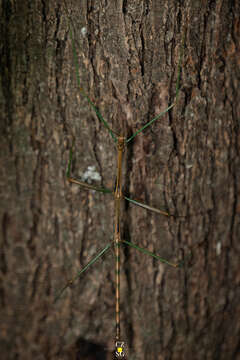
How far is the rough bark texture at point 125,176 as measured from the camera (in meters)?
1.64

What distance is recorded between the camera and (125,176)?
1.82 metres

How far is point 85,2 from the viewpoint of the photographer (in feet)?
5.26

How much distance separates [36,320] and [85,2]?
6.91ft

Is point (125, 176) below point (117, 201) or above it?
above

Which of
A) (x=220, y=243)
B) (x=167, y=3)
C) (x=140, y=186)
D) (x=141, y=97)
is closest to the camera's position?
(x=167, y=3)

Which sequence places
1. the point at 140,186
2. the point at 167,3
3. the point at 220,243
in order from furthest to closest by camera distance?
1. the point at 220,243
2. the point at 140,186
3. the point at 167,3

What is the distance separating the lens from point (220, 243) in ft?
6.39

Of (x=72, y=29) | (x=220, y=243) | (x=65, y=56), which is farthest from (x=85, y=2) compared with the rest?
(x=220, y=243)

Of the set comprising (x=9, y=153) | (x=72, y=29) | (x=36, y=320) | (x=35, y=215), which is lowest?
(x=36, y=320)

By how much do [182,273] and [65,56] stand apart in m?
1.60

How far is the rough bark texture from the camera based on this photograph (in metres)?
1.64

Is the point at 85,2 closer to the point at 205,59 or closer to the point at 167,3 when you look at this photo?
the point at 167,3

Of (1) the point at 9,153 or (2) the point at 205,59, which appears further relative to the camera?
(1) the point at 9,153

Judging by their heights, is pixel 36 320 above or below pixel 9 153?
below
